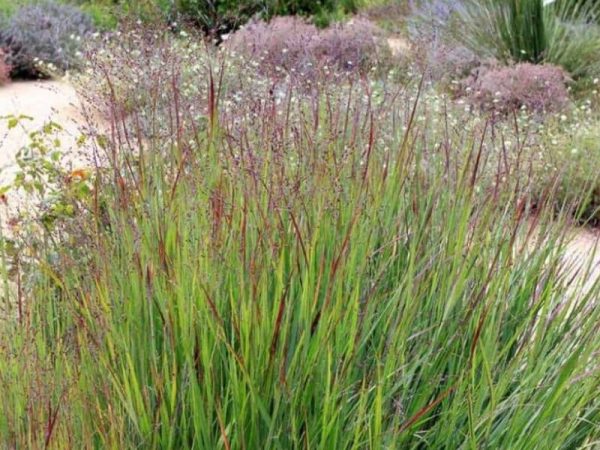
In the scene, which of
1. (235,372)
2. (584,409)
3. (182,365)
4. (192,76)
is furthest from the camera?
(192,76)

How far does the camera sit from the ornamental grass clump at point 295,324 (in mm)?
1907

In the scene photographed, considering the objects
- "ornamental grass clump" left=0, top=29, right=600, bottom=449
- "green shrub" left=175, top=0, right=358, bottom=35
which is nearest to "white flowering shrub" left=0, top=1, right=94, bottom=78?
"green shrub" left=175, top=0, right=358, bottom=35

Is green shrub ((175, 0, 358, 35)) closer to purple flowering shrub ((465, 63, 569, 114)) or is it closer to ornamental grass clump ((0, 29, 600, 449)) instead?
purple flowering shrub ((465, 63, 569, 114))

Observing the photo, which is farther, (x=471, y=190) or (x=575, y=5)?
(x=575, y=5)

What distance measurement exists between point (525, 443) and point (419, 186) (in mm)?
1028

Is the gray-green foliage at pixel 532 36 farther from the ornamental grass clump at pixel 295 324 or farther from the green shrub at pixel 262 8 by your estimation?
the ornamental grass clump at pixel 295 324

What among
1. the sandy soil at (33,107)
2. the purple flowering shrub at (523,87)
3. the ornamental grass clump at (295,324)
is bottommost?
the sandy soil at (33,107)

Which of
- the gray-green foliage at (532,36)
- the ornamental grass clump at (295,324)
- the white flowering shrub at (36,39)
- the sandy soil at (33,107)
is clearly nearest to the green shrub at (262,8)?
the white flowering shrub at (36,39)

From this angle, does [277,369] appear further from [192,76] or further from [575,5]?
[575,5]

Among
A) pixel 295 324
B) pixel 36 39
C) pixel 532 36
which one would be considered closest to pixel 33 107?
pixel 36 39

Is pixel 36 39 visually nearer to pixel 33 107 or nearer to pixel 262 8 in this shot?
pixel 33 107

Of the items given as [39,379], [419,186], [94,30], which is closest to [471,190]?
[419,186]

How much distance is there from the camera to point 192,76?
6234 millimetres

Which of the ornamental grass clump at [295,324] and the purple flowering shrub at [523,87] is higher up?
the ornamental grass clump at [295,324]
